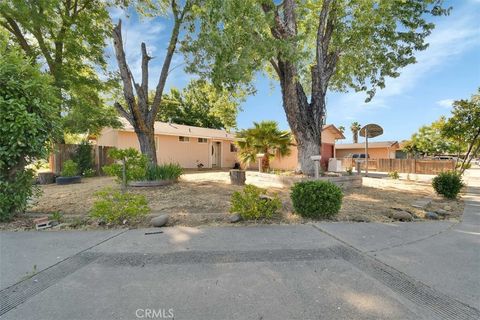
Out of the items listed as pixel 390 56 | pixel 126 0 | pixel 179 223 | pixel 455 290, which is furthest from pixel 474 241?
pixel 126 0

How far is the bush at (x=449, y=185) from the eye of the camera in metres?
7.48

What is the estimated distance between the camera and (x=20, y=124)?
13.4 feet

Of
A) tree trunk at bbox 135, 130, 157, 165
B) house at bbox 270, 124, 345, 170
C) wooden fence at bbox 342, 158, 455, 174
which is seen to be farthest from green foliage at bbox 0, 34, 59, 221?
wooden fence at bbox 342, 158, 455, 174

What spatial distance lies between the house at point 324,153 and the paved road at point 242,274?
44.0 ft

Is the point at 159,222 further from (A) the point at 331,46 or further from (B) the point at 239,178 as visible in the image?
(A) the point at 331,46

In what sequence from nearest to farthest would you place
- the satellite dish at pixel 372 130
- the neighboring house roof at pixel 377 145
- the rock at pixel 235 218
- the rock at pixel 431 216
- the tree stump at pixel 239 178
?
the rock at pixel 235 218 < the rock at pixel 431 216 < the tree stump at pixel 239 178 < the satellite dish at pixel 372 130 < the neighboring house roof at pixel 377 145

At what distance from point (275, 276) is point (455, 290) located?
1.76 m

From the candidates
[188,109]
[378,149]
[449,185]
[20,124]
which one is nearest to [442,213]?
[449,185]

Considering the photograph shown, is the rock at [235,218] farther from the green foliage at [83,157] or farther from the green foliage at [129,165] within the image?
the green foliage at [83,157]

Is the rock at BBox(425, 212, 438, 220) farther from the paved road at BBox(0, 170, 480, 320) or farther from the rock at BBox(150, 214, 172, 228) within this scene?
the rock at BBox(150, 214, 172, 228)

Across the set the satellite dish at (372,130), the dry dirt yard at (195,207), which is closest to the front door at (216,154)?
the satellite dish at (372,130)

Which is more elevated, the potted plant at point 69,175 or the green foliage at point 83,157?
the green foliage at point 83,157

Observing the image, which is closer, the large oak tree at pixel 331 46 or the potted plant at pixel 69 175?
the large oak tree at pixel 331 46

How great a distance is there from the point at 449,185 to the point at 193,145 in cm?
1511
